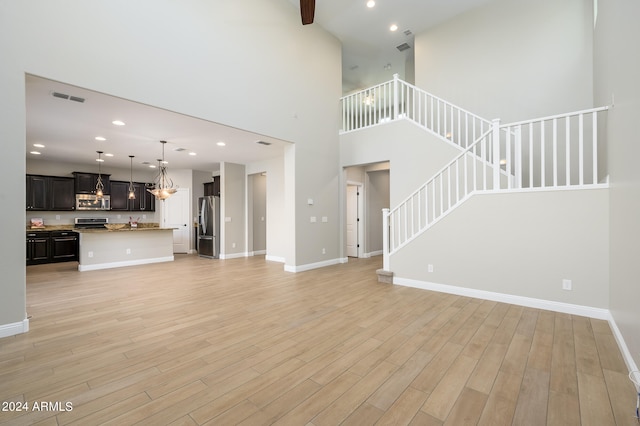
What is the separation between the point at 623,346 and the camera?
2354 mm

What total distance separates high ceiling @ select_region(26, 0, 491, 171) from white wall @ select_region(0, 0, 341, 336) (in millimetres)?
245

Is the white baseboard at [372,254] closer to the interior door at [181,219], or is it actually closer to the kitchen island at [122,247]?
the kitchen island at [122,247]

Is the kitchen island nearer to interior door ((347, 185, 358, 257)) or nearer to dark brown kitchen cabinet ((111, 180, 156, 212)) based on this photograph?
dark brown kitchen cabinet ((111, 180, 156, 212))

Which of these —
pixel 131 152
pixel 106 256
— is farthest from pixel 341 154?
pixel 106 256

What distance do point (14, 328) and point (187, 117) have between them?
10.6 feet

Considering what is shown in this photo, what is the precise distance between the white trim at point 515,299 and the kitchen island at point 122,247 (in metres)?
6.32

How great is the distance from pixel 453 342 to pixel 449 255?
1889mm

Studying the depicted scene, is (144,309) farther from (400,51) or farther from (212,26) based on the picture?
(400,51)

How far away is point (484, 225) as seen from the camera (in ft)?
12.8

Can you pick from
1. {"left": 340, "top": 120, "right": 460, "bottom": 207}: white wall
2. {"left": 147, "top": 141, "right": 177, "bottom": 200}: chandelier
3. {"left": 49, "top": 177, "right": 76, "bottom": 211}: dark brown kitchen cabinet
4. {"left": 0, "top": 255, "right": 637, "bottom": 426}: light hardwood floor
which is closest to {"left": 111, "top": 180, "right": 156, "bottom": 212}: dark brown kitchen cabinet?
{"left": 147, "top": 141, "right": 177, "bottom": 200}: chandelier

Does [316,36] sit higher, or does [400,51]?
[400,51]

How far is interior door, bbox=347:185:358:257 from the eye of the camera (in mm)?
7973

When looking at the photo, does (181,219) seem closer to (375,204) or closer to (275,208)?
(275,208)

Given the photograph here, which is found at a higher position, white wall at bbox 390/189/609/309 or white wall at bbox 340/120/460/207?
white wall at bbox 340/120/460/207
